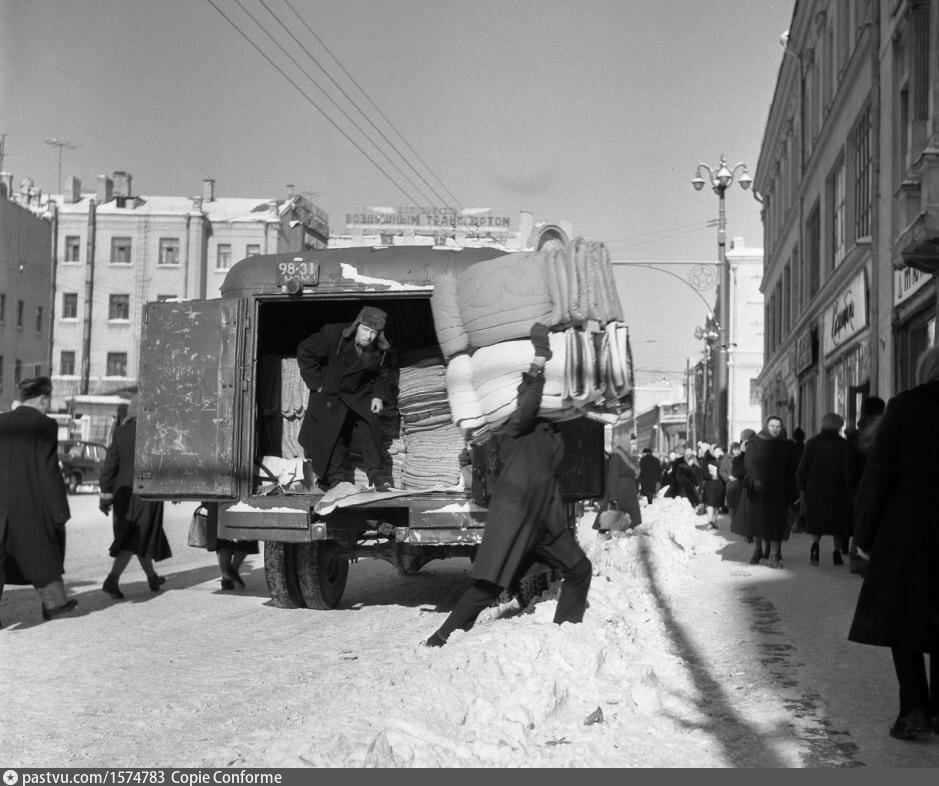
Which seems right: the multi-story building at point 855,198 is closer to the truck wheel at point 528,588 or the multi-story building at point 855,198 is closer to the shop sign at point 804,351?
the shop sign at point 804,351

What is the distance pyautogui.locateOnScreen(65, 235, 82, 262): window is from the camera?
6725cm

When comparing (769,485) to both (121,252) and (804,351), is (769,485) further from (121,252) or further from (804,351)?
(121,252)

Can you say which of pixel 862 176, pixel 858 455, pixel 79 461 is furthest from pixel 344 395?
pixel 79 461

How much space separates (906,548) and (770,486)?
348 inches

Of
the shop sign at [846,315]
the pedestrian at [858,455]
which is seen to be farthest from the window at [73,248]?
the pedestrian at [858,455]

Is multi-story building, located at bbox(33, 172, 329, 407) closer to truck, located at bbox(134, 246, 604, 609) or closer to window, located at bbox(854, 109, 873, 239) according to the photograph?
window, located at bbox(854, 109, 873, 239)

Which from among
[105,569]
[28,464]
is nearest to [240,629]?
[28,464]

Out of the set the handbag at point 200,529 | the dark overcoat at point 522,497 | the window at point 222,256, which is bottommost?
the handbag at point 200,529

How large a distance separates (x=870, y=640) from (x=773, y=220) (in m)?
39.2

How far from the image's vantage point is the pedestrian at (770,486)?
46.1 ft

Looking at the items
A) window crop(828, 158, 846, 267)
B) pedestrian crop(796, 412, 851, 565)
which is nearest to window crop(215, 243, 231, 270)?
window crop(828, 158, 846, 267)

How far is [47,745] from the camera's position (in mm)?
5359

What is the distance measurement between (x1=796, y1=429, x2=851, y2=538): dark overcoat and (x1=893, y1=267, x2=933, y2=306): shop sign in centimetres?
331

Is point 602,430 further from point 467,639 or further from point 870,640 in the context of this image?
point 870,640
